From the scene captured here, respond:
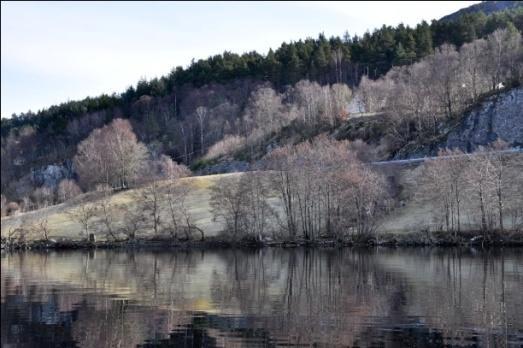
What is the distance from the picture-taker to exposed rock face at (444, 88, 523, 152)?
368ft

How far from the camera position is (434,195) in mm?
→ 95500

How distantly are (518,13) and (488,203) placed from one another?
106 metres

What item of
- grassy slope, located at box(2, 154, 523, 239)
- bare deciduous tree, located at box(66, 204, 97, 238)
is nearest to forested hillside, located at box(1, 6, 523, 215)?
grassy slope, located at box(2, 154, 523, 239)

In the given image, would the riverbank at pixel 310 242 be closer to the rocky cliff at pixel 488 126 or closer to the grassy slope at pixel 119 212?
the grassy slope at pixel 119 212

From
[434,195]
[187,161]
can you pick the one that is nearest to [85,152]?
[187,161]

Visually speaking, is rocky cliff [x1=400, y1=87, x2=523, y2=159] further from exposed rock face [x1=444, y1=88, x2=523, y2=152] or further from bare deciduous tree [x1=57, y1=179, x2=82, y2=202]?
bare deciduous tree [x1=57, y1=179, x2=82, y2=202]

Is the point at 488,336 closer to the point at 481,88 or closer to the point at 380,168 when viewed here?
the point at 380,168

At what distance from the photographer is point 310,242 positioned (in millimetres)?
95625

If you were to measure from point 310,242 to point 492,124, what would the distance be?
45.7 meters

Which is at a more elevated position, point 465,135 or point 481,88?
point 481,88

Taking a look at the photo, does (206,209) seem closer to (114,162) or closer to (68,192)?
(114,162)

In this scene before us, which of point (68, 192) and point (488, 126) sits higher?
point (488, 126)

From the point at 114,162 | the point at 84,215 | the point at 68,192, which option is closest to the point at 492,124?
the point at 84,215

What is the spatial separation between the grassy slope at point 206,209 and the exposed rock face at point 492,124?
50.8ft
